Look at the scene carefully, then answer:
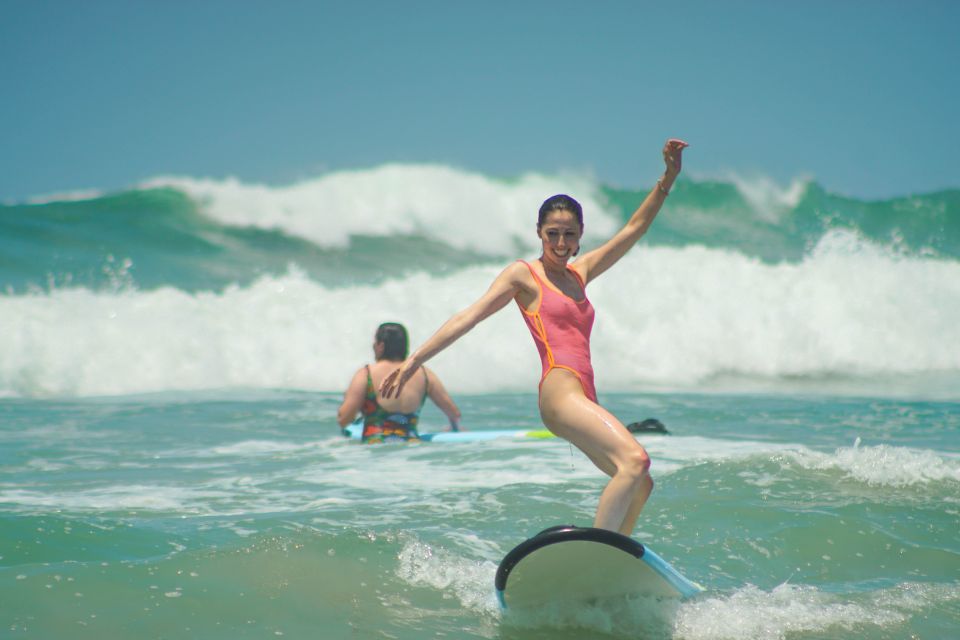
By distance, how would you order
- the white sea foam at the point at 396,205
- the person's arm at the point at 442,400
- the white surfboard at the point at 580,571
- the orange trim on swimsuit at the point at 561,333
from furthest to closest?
the white sea foam at the point at 396,205 < the person's arm at the point at 442,400 < the orange trim on swimsuit at the point at 561,333 < the white surfboard at the point at 580,571

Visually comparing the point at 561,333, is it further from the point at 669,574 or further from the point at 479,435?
the point at 479,435

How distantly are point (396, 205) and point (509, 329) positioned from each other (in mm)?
7312

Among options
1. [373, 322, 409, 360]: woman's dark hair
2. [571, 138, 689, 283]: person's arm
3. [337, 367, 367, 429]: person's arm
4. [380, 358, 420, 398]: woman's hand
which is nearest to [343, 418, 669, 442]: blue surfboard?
[337, 367, 367, 429]: person's arm

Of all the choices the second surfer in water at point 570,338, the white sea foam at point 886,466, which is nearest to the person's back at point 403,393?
the white sea foam at point 886,466

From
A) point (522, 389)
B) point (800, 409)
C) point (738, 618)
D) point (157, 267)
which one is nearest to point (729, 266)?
point (522, 389)

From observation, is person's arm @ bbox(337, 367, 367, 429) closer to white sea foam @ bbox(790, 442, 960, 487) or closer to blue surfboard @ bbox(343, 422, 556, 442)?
blue surfboard @ bbox(343, 422, 556, 442)

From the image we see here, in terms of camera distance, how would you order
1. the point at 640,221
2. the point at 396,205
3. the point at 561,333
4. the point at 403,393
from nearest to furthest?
the point at 561,333
the point at 640,221
the point at 403,393
the point at 396,205

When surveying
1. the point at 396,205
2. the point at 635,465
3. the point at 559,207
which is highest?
the point at 396,205

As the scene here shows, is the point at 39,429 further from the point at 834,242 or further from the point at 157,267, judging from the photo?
the point at 834,242

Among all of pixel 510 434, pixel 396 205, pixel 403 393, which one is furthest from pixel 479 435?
pixel 396 205

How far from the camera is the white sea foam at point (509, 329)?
1441cm

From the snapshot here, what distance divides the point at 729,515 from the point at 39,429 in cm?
662

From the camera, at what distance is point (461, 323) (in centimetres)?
409

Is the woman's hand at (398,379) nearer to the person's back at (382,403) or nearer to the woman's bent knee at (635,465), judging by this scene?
the woman's bent knee at (635,465)
